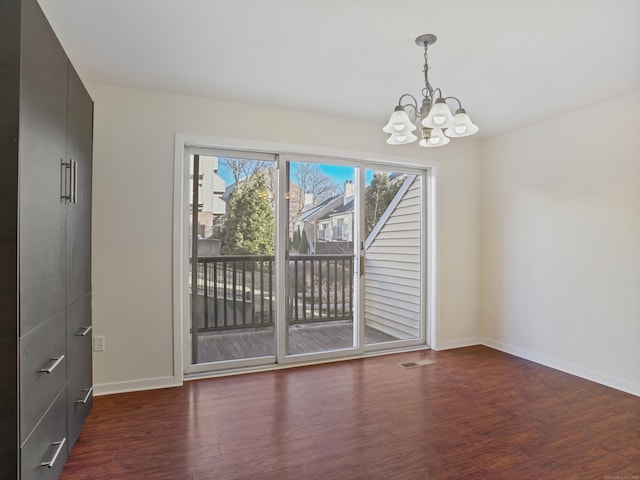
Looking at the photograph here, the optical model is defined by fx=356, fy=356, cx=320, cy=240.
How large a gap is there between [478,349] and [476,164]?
7.06 ft

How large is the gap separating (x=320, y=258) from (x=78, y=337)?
214cm

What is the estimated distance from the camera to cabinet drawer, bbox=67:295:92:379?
1955 millimetres

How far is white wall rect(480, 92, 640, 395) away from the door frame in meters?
0.70

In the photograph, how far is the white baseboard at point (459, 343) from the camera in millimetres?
4008

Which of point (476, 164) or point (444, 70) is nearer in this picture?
point (444, 70)

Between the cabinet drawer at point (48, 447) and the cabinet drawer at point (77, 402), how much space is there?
95 millimetres

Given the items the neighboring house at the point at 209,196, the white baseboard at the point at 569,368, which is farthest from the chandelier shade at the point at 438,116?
the white baseboard at the point at 569,368

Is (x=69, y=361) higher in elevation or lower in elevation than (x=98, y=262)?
lower

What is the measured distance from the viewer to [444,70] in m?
2.58

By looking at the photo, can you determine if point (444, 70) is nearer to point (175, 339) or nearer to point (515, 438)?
point (515, 438)

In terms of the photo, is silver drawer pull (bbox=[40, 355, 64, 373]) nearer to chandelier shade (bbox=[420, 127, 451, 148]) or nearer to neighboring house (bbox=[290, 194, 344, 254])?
neighboring house (bbox=[290, 194, 344, 254])

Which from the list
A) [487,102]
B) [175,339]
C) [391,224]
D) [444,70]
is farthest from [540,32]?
[175,339]

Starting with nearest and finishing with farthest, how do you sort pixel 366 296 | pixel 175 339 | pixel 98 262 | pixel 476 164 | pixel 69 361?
pixel 69 361 < pixel 98 262 < pixel 175 339 < pixel 366 296 < pixel 476 164

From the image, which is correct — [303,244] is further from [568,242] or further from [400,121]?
[568,242]
